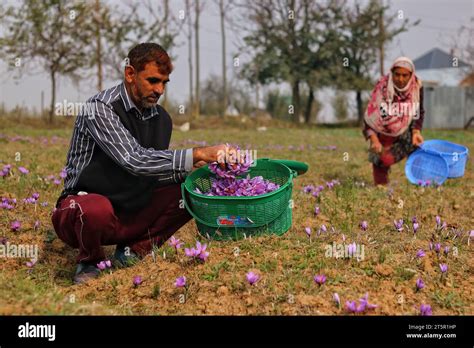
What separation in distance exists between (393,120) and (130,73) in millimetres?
4565

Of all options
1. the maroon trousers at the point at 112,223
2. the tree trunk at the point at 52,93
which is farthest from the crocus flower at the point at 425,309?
the tree trunk at the point at 52,93

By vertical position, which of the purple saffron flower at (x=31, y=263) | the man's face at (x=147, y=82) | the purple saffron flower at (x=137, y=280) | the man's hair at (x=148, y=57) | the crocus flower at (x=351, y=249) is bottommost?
the purple saffron flower at (x=31, y=263)

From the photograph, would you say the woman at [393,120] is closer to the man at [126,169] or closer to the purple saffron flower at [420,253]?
the purple saffron flower at [420,253]

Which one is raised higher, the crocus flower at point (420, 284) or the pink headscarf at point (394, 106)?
the pink headscarf at point (394, 106)

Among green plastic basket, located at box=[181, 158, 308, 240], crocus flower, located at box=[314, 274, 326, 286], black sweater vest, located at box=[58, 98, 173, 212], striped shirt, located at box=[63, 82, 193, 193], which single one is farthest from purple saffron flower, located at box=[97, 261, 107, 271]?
crocus flower, located at box=[314, 274, 326, 286]

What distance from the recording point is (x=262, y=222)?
363cm

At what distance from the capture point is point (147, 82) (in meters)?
3.45

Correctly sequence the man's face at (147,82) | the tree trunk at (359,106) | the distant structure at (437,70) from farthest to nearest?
the distant structure at (437,70) → the tree trunk at (359,106) → the man's face at (147,82)

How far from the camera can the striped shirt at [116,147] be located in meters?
3.39

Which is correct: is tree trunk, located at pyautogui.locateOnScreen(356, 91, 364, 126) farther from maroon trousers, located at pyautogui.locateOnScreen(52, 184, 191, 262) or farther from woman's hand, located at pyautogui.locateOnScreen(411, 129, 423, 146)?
maroon trousers, located at pyautogui.locateOnScreen(52, 184, 191, 262)

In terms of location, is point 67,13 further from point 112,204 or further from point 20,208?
point 112,204

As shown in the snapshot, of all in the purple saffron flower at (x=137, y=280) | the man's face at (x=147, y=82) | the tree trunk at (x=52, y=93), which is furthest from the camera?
the tree trunk at (x=52, y=93)

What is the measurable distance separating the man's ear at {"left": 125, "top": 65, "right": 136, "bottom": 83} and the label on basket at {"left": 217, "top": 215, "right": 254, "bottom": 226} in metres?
1.11

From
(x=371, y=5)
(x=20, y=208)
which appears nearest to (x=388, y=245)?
(x=20, y=208)
